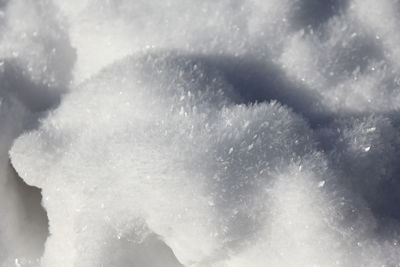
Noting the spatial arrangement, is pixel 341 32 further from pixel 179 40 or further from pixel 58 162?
pixel 58 162

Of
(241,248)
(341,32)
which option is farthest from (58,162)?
(341,32)

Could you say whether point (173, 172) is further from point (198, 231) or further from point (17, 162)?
point (17, 162)

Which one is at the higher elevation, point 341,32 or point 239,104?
point 341,32

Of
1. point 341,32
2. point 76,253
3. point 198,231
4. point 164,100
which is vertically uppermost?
point 341,32

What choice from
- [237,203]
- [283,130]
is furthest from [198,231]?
[283,130]

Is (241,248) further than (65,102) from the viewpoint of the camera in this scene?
No

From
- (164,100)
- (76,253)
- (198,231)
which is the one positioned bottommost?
(76,253)
